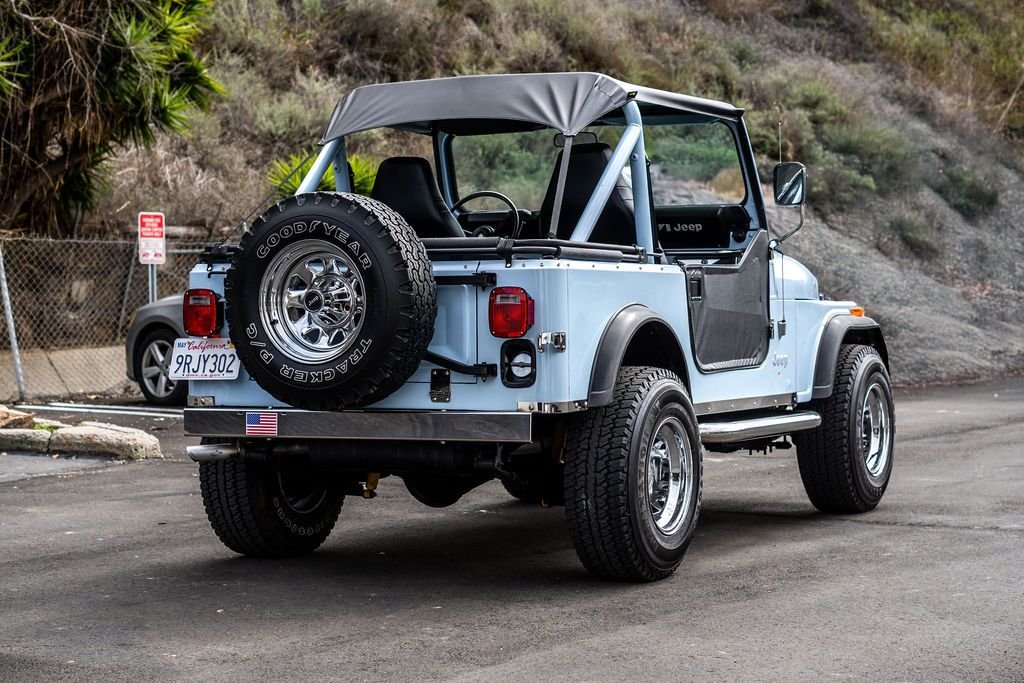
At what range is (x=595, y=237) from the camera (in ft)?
25.3

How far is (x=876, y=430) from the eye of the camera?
9.41m

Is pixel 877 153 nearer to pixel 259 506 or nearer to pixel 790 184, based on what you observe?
pixel 790 184

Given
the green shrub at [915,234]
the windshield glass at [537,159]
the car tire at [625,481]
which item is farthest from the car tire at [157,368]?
the green shrub at [915,234]

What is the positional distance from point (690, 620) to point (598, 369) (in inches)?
46.7

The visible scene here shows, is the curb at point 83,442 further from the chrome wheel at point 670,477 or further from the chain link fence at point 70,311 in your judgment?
the chrome wheel at point 670,477

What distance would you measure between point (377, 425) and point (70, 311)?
12313 mm

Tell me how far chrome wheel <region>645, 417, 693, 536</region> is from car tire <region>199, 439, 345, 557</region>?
172 centimetres

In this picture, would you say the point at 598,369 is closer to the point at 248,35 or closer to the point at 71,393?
the point at 71,393

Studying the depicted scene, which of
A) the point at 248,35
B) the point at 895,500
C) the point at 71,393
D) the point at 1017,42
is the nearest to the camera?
the point at 895,500

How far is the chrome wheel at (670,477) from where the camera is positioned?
702cm

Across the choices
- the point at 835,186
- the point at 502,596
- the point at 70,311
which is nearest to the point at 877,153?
the point at 835,186

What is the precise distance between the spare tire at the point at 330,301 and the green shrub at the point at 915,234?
21944 mm

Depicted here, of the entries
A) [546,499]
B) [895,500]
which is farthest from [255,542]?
[895,500]

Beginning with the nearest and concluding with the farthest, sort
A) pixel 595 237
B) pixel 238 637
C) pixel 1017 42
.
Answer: pixel 238 637
pixel 595 237
pixel 1017 42
